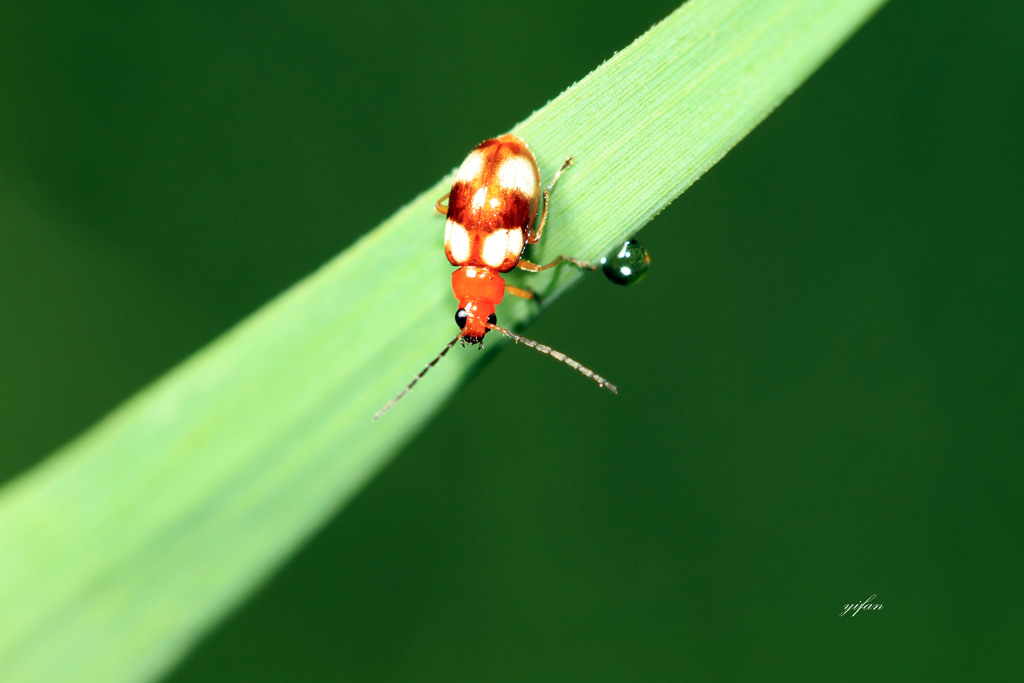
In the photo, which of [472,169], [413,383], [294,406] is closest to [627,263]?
[472,169]

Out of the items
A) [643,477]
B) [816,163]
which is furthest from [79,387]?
[816,163]

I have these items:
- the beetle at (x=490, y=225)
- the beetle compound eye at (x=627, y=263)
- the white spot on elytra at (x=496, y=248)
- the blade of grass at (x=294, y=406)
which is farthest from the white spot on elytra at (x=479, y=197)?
the beetle compound eye at (x=627, y=263)

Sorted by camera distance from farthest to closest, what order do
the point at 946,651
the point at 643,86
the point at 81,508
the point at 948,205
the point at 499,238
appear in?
the point at 948,205
the point at 946,651
the point at 499,238
the point at 643,86
the point at 81,508

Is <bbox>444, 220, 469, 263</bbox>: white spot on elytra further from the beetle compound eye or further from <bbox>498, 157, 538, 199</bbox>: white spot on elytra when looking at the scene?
the beetle compound eye

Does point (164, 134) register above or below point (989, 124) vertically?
above

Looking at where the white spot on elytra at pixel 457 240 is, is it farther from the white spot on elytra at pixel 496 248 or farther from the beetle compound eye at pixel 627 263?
the beetle compound eye at pixel 627 263

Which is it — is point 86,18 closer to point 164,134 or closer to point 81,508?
point 164,134
